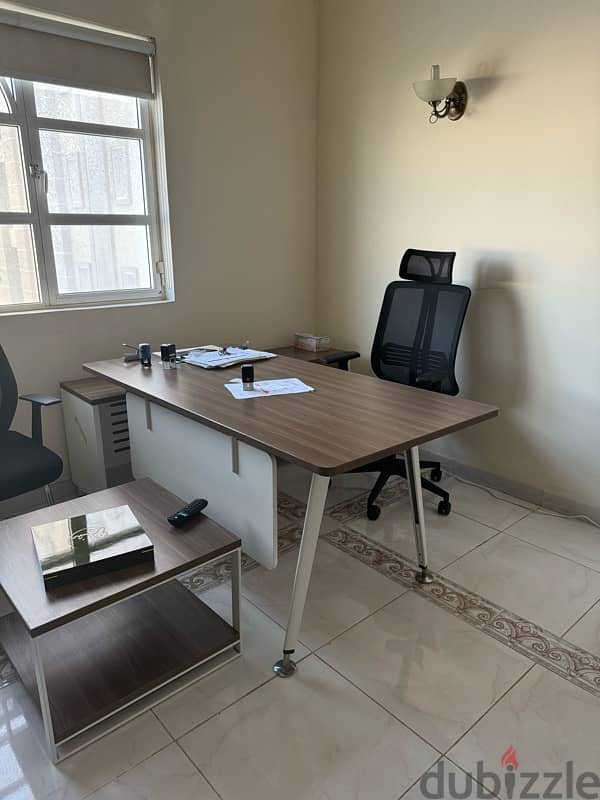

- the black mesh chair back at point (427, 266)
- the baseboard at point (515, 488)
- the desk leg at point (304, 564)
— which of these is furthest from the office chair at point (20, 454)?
the baseboard at point (515, 488)

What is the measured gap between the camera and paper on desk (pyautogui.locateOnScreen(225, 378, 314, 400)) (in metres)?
2.30

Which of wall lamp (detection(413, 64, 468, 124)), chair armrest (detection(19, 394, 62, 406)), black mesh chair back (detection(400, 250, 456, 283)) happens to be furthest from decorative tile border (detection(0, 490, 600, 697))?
wall lamp (detection(413, 64, 468, 124))

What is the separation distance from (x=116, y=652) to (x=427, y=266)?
2414mm

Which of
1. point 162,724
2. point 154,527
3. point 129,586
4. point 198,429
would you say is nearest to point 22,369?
point 198,429

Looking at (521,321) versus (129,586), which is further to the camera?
(521,321)

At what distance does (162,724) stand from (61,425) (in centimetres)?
193

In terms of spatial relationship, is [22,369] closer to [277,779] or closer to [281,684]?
[281,684]

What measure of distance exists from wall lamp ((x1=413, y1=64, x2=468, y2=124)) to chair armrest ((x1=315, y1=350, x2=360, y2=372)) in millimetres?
1499

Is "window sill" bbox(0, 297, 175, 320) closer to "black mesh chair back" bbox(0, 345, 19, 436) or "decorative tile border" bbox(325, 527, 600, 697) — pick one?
"black mesh chair back" bbox(0, 345, 19, 436)

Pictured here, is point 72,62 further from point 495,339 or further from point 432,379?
point 495,339

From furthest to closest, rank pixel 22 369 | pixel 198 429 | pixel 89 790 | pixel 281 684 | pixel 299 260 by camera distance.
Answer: pixel 299 260
pixel 22 369
pixel 198 429
pixel 281 684
pixel 89 790

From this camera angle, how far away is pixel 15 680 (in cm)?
188

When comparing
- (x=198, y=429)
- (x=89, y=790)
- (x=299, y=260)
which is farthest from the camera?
(x=299, y=260)

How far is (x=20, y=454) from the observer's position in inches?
100.0
